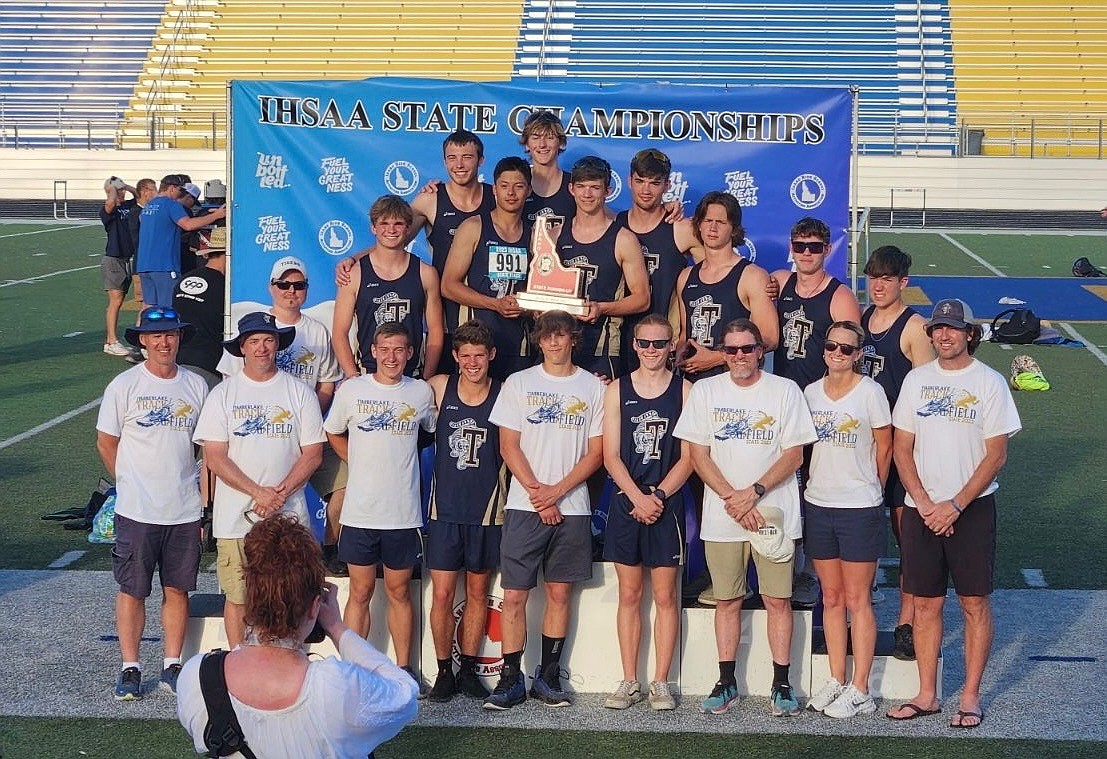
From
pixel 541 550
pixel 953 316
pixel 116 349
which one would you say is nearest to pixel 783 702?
pixel 541 550

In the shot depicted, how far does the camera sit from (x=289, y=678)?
11.5 ft

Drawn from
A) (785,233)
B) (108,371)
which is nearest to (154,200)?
A: (108,371)

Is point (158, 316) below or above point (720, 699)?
above

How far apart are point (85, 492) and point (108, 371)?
4.68 m

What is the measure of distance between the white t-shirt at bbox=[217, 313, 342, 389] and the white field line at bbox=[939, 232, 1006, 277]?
685 inches

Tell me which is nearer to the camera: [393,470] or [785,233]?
[393,470]

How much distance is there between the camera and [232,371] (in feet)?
24.9

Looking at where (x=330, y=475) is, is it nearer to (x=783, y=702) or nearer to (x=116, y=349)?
(x=783, y=702)

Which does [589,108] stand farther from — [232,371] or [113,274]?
[113,274]

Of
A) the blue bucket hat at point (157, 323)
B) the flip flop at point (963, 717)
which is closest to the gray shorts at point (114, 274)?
the blue bucket hat at point (157, 323)

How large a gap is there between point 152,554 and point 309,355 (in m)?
1.33

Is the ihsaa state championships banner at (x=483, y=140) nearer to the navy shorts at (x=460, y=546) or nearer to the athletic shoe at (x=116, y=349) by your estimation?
the navy shorts at (x=460, y=546)

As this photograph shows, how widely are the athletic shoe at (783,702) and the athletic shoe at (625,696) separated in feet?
1.94

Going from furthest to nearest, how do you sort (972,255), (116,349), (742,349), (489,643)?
(972,255) → (116,349) → (489,643) → (742,349)
